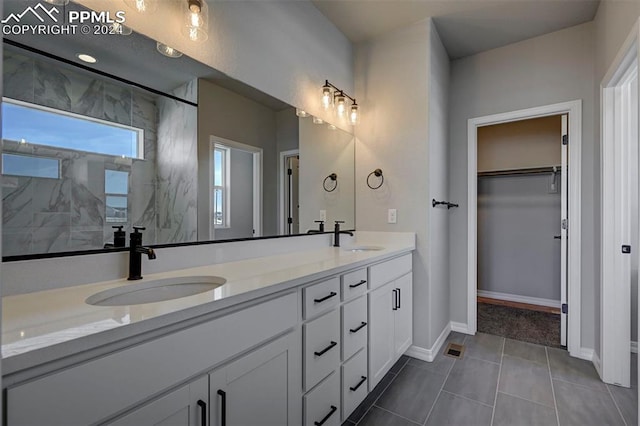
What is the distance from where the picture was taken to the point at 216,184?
1.65m

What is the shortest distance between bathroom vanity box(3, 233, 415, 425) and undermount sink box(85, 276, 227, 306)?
27 mm

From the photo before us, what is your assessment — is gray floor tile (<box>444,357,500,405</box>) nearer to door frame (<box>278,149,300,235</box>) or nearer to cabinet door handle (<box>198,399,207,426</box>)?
door frame (<box>278,149,300,235</box>)

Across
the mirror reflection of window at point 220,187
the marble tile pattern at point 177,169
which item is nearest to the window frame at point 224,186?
the mirror reflection of window at point 220,187

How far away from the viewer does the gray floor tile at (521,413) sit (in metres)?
1.72

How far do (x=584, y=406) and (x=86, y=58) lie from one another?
310 centimetres

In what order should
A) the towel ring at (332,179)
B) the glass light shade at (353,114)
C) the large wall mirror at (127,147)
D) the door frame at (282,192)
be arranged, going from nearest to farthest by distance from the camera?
the large wall mirror at (127,147) < the door frame at (282,192) < the towel ring at (332,179) < the glass light shade at (353,114)

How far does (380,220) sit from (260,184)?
1.17 meters

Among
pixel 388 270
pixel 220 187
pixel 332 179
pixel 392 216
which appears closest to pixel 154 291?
pixel 220 187

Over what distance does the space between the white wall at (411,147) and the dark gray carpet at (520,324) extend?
0.64 m

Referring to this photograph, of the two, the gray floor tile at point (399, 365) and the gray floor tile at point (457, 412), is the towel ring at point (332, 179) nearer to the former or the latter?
the gray floor tile at point (399, 365)

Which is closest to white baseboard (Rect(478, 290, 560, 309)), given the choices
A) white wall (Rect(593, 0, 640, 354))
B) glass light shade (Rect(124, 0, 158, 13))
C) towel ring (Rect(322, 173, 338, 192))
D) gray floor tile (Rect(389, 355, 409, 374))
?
white wall (Rect(593, 0, 640, 354))

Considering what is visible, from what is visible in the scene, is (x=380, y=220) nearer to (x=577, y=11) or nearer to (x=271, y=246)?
(x=271, y=246)

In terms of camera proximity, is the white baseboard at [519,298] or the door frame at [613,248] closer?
the door frame at [613,248]

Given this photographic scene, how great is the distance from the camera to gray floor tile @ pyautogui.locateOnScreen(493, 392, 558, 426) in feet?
5.65
